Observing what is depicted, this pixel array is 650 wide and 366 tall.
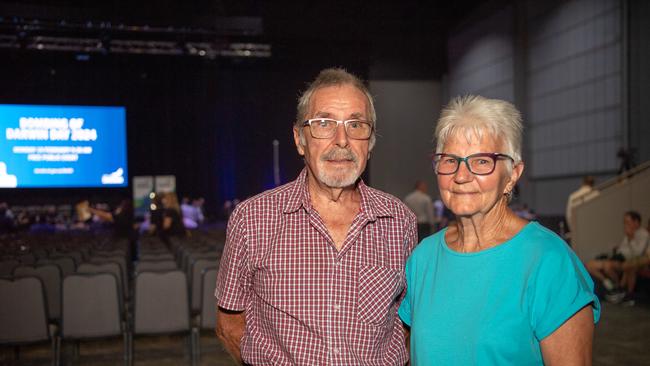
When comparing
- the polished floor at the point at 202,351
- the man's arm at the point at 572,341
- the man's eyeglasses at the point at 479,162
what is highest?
the man's eyeglasses at the point at 479,162

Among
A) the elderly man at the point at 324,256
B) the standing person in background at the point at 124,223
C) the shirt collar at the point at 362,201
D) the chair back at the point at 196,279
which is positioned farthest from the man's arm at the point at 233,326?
the standing person in background at the point at 124,223

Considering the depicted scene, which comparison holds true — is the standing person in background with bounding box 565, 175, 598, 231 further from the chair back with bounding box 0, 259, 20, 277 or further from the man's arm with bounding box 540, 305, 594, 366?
the man's arm with bounding box 540, 305, 594, 366

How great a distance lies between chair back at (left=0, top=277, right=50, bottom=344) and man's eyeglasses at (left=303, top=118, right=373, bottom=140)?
351 centimetres

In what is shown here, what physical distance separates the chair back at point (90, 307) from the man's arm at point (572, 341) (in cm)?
398

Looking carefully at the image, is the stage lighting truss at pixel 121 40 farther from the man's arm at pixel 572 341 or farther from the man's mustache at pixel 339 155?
the man's arm at pixel 572 341

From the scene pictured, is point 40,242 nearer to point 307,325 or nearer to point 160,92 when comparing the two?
point 160,92

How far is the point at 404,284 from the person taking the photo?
1.95 meters

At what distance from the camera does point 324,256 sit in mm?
1845

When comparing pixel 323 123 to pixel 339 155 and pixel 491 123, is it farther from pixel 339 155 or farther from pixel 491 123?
pixel 491 123

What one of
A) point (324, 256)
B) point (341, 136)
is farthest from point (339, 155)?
point (324, 256)

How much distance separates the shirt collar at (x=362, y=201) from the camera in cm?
191

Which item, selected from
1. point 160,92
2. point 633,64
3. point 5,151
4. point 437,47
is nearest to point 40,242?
point 5,151

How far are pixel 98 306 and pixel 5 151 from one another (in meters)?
10.6

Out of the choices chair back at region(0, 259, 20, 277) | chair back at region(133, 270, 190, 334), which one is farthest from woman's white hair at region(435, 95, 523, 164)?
chair back at region(0, 259, 20, 277)
